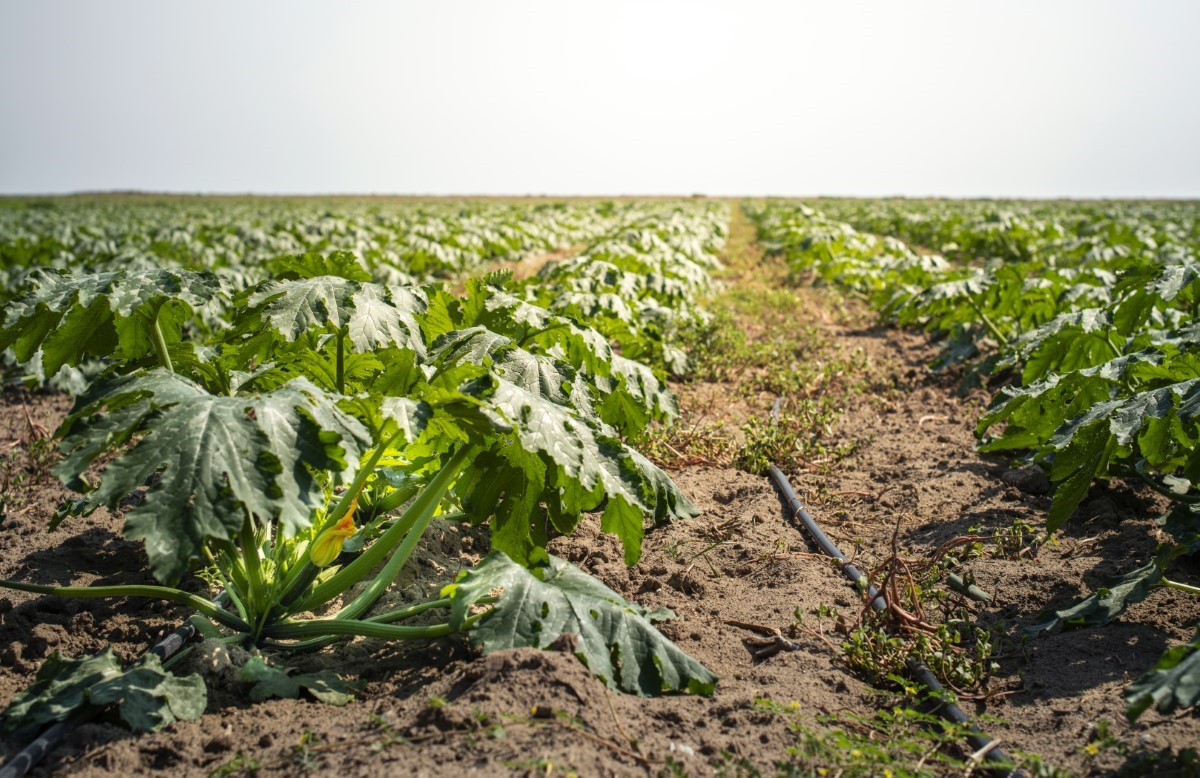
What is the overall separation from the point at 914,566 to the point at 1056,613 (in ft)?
1.96

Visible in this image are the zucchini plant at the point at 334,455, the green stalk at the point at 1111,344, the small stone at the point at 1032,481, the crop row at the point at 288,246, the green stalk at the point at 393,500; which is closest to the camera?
the zucchini plant at the point at 334,455

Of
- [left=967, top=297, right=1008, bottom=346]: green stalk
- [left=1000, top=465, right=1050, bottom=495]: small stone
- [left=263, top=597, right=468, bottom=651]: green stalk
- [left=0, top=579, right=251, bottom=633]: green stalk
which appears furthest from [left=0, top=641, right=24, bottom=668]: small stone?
[left=967, top=297, right=1008, bottom=346]: green stalk

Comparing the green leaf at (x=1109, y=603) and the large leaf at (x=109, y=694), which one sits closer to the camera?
the large leaf at (x=109, y=694)

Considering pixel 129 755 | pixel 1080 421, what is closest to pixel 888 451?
pixel 1080 421

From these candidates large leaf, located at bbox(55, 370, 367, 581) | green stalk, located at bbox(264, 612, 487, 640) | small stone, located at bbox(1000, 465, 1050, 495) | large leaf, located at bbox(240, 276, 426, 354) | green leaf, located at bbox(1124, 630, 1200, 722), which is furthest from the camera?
small stone, located at bbox(1000, 465, 1050, 495)

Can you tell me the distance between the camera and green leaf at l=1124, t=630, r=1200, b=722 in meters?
1.67

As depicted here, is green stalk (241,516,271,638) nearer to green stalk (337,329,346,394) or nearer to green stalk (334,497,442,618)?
green stalk (334,497,442,618)

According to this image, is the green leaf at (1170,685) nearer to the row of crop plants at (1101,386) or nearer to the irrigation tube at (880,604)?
the row of crop plants at (1101,386)

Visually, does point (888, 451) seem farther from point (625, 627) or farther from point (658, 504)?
point (625, 627)

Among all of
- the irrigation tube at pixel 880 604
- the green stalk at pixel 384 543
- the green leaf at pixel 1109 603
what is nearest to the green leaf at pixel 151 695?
the green stalk at pixel 384 543

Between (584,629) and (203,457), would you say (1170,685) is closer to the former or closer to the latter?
(584,629)

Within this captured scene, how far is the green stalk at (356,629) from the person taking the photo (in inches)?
92.6

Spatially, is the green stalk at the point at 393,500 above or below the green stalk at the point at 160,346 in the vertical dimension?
below

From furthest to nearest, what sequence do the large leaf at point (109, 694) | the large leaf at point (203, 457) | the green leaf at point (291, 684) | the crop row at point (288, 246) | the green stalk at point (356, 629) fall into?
the crop row at point (288, 246) → the green stalk at point (356, 629) → the green leaf at point (291, 684) → the large leaf at point (109, 694) → the large leaf at point (203, 457)
